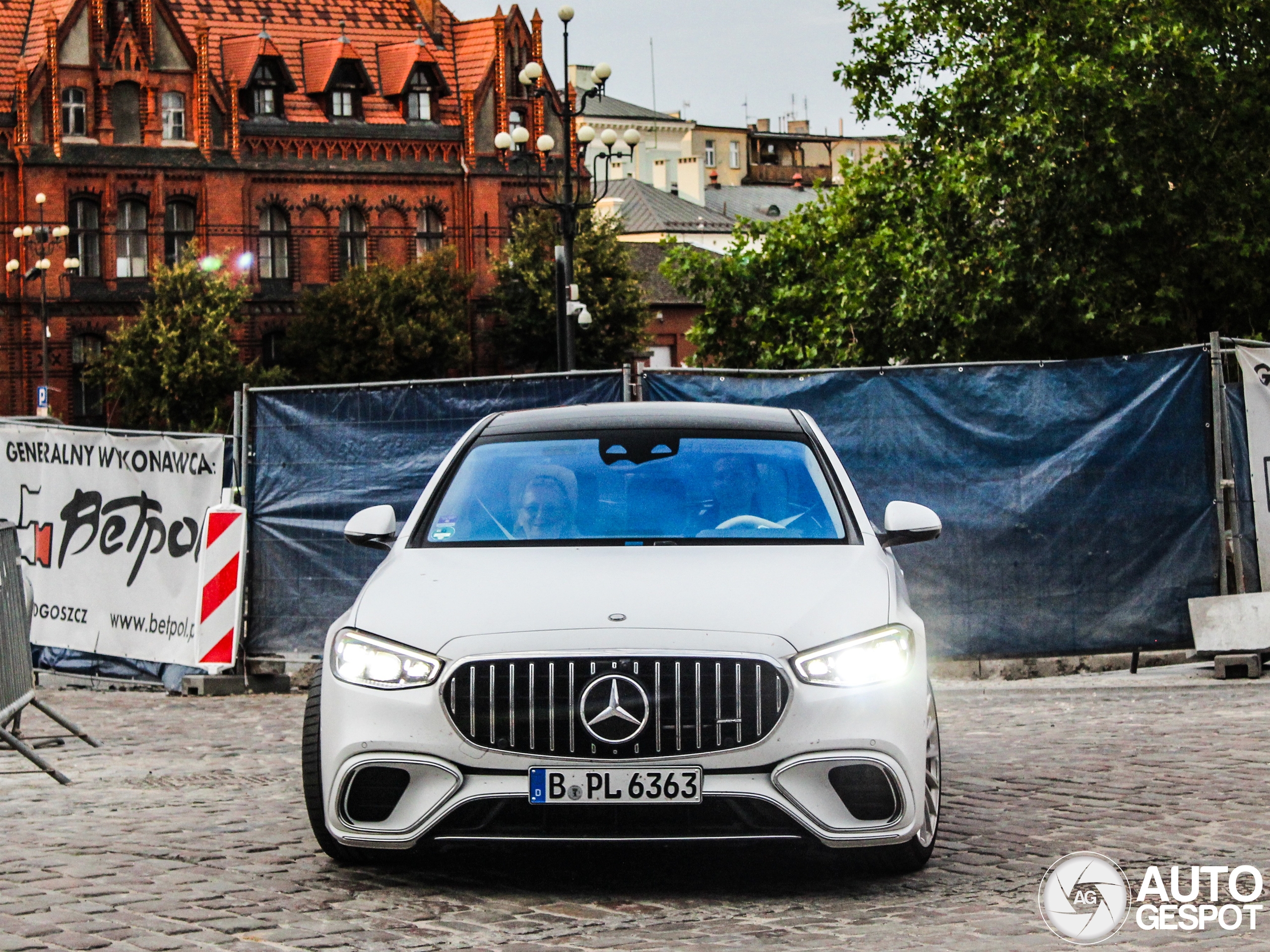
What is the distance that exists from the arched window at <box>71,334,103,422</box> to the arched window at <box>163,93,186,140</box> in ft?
27.1

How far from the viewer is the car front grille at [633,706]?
5680 millimetres

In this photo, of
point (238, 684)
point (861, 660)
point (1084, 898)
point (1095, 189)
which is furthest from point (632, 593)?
point (1095, 189)

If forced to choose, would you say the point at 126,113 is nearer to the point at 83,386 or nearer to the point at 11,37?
the point at 11,37

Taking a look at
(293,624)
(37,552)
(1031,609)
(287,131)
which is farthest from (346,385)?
(287,131)

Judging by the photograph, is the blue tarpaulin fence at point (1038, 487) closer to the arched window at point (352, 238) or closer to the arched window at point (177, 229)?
the arched window at point (177, 229)

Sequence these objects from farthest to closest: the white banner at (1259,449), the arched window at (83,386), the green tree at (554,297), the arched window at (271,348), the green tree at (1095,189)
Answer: the arched window at (271,348) → the green tree at (554,297) → the arched window at (83,386) → the green tree at (1095,189) → the white banner at (1259,449)

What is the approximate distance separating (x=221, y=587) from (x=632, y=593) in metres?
8.20

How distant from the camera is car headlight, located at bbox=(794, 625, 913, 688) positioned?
580 centimetres

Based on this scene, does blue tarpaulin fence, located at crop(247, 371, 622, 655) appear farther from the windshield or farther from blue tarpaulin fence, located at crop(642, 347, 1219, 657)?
the windshield

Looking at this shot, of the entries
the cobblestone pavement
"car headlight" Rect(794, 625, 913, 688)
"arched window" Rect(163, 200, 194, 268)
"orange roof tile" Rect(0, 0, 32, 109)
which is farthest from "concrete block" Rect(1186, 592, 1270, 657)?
"orange roof tile" Rect(0, 0, 32, 109)

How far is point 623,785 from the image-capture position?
5660mm

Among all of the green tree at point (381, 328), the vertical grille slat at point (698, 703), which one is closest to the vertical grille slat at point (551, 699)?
the vertical grille slat at point (698, 703)

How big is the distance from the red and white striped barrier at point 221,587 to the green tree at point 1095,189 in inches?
572

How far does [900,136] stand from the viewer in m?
33.4
